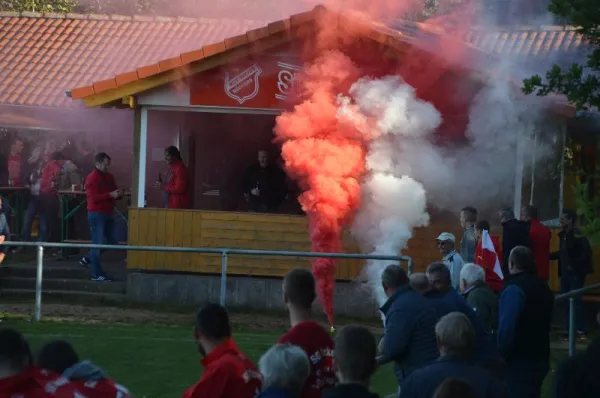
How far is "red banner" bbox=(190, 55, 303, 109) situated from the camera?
16.5 meters

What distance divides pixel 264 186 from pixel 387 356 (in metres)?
9.88

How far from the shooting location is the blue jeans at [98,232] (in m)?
16.8

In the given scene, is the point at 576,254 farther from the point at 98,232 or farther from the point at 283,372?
the point at 283,372

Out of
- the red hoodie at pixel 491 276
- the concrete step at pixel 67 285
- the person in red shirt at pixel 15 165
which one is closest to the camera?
the red hoodie at pixel 491 276

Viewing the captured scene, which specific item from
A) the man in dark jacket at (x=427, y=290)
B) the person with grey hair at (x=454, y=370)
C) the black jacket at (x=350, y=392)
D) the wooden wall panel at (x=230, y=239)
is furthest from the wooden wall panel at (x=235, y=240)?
the black jacket at (x=350, y=392)

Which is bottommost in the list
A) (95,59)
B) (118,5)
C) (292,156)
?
(292,156)

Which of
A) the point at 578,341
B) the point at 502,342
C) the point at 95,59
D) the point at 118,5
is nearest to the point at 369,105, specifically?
the point at 578,341

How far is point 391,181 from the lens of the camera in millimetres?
14141

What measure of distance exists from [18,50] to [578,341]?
15365mm

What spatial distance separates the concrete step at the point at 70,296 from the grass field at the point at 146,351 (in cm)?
215

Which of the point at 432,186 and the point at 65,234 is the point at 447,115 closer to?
the point at 432,186

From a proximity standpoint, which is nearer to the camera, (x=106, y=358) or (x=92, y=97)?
(x=106, y=358)

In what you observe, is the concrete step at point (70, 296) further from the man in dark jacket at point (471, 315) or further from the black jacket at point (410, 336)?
the black jacket at point (410, 336)

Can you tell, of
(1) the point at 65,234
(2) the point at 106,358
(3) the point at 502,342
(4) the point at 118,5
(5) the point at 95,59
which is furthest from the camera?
(4) the point at 118,5
